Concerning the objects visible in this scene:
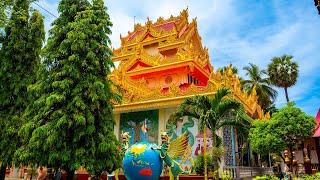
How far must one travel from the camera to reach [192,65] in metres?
21.9

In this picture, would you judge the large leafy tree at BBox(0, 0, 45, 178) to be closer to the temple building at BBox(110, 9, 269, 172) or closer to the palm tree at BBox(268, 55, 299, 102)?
the temple building at BBox(110, 9, 269, 172)

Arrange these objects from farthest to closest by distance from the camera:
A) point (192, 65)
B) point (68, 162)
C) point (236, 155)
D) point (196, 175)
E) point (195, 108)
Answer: point (192, 65) → point (236, 155) → point (196, 175) → point (195, 108) → point (68, 162)

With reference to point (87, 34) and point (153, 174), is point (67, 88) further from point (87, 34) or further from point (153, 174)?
point (153, 174)

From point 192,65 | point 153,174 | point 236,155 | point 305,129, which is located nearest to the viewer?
point 153,174

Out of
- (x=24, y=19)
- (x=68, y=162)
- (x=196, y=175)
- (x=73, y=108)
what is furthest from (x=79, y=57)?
(x=196, y=175)

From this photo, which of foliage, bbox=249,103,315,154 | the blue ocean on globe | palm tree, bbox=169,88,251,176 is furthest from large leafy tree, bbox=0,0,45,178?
foliage, bbox=249,103,315,154

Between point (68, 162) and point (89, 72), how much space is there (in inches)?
143

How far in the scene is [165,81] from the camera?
23781 mm

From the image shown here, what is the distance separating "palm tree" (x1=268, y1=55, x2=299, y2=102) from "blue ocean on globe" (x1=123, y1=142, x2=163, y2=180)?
28.1m

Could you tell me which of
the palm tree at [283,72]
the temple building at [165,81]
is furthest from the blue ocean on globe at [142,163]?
the palm tree at [283,72]

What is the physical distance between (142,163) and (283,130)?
11403 millimetres

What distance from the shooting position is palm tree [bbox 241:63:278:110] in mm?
35981

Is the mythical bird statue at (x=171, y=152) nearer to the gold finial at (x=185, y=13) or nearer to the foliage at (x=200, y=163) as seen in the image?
the foliage at (x=200, y=163)

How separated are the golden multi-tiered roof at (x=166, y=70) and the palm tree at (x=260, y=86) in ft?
37.0
